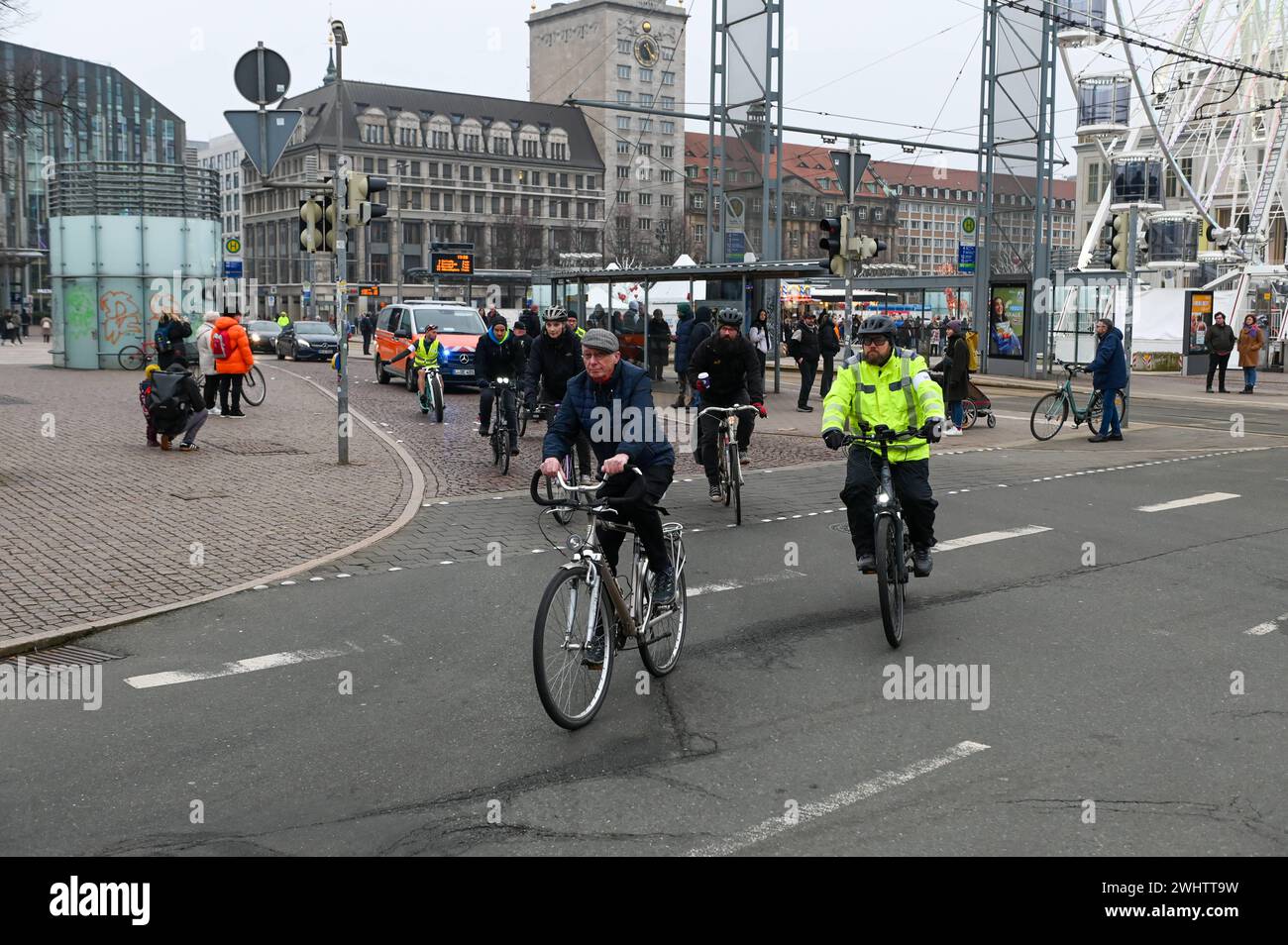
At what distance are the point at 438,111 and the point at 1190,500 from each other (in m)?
123

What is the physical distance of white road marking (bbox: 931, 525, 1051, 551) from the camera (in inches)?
414

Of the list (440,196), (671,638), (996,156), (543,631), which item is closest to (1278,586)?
(671,638)

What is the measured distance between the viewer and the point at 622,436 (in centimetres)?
663

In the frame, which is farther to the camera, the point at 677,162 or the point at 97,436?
the point at 677,162

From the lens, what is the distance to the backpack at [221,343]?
61.3ft

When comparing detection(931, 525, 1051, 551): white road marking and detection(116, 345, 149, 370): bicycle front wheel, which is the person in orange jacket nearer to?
detection(931, 525, 1051, 551): white road marking

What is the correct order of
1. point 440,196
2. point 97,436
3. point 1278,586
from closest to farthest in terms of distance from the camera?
point 1278,586 → point 97,436 → point 440,196

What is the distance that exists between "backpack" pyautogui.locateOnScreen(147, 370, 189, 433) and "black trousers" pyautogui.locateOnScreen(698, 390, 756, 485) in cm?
652

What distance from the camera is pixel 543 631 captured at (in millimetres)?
5645

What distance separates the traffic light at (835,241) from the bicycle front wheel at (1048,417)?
11.4 feet

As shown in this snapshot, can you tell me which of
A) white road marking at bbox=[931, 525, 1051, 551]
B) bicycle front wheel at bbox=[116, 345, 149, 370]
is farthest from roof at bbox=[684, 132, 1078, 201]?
white road marking at bbox=[931, 525, 1051, 551]

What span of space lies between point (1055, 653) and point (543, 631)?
3028 mm
